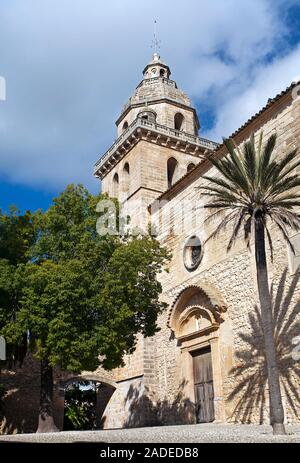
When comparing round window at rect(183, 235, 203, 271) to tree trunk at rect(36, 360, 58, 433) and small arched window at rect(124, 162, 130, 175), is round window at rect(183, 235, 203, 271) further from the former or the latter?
small arched window at rect(124, 162, 130, 175)

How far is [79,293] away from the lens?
45.5 ft

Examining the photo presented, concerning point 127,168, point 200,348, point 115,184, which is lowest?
point 200,348

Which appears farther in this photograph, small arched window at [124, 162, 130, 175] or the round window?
small arched window at [124, 162, 130, 175]

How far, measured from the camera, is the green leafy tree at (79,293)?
13.7 meters

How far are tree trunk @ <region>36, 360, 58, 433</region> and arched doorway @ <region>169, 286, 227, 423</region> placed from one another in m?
5.39

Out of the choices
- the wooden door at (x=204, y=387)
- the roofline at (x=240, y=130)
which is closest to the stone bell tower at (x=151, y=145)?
the roofline at (x=240, y=130)

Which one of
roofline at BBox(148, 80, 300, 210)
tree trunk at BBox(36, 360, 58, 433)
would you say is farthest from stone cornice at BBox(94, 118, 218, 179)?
tree trunk at BBox(36, 360, 58, 433)

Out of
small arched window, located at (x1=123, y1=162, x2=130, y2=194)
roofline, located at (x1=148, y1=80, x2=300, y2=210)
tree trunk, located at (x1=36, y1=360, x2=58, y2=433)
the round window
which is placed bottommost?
tree trunk, located at (x1=36, y1=360, x2=58, y2=433)

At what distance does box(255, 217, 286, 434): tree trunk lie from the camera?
33.2 ft

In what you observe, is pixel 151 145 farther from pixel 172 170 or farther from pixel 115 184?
pixel 115 184

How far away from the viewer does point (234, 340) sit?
1585 centimetres

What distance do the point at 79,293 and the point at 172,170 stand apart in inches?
592

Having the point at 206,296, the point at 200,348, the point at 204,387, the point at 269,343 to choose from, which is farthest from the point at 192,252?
the point at 269,343

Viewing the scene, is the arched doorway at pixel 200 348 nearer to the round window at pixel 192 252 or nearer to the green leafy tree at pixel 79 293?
the round window at pixel 192 252
